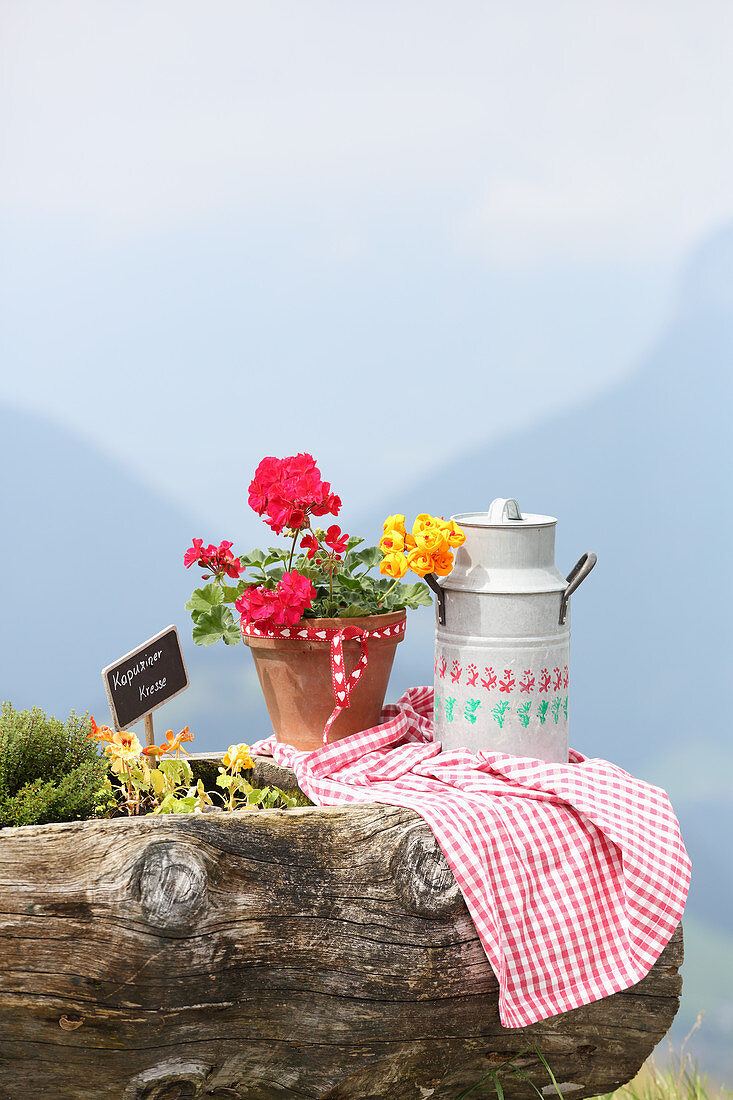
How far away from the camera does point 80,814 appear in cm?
170

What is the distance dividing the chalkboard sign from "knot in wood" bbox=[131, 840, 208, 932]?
38cm

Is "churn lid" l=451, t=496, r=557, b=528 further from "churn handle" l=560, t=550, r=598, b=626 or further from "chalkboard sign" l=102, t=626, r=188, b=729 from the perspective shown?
"chalkboard sign" l=102, t=626, r=188, b=729

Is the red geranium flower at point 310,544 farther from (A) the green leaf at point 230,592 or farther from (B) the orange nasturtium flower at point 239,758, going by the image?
(B) the orange nasturtium flower at point 239,758

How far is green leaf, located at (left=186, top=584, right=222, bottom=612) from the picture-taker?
79.3 inches

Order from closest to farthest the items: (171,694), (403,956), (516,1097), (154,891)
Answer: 1. (154,891)
2. (403,956)
3. (516,1097)
4. (171,694)

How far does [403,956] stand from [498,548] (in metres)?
Answer: 0.70

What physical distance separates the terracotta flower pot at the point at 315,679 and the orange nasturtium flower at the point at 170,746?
0.56ft

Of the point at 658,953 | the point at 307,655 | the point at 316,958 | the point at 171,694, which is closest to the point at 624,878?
the point at 658,953

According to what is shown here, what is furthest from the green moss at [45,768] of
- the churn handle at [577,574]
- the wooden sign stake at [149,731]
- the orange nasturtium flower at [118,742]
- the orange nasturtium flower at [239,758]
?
the churn handle at [577,574]

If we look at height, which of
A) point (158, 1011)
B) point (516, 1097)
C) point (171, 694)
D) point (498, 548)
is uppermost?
point (498, 548)

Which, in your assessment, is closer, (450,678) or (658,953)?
(658,953)

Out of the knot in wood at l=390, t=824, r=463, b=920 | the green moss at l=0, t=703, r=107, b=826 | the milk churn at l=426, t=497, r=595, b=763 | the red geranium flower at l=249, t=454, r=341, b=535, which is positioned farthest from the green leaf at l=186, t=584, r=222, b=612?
the knot in wood at l=390, t=824, r=463, b=920

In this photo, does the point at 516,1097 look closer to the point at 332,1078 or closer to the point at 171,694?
the point at 332,1078

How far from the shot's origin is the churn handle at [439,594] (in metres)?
1.88
